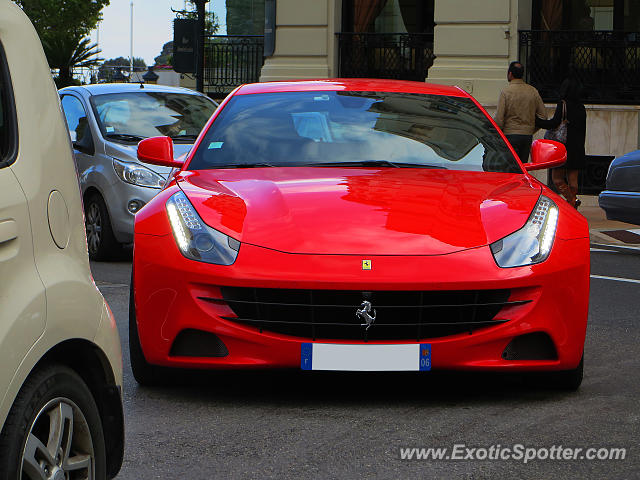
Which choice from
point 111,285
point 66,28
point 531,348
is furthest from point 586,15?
point 66,28

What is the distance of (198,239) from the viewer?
17.9ft

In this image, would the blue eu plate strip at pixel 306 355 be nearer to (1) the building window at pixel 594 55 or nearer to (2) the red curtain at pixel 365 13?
(1) the building window at pixel 594 55

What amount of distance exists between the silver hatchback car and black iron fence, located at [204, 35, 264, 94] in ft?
34.2

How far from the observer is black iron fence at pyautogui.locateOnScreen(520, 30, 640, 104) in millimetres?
19828

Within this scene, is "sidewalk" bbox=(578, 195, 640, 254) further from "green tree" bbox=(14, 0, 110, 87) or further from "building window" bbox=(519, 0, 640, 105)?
"green tree" bbox=(14, 0, 110, 87)

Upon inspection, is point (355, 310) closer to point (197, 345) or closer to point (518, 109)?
point (197, 345)

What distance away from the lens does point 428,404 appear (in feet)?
17.7

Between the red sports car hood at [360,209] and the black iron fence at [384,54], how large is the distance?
15.8 m

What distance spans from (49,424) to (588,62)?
17967 mm

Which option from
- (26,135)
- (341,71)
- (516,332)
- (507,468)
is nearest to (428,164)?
(516,332)

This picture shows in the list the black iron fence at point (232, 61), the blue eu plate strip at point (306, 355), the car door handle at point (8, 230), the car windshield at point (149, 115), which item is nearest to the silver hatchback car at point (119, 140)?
the car windshield at point (149, 115)

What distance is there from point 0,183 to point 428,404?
9.29ft

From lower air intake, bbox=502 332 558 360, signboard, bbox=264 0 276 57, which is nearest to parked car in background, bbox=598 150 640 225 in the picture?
lower air intake, bbox=502 332 558 360

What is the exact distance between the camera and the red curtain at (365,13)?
22391 millimetres
